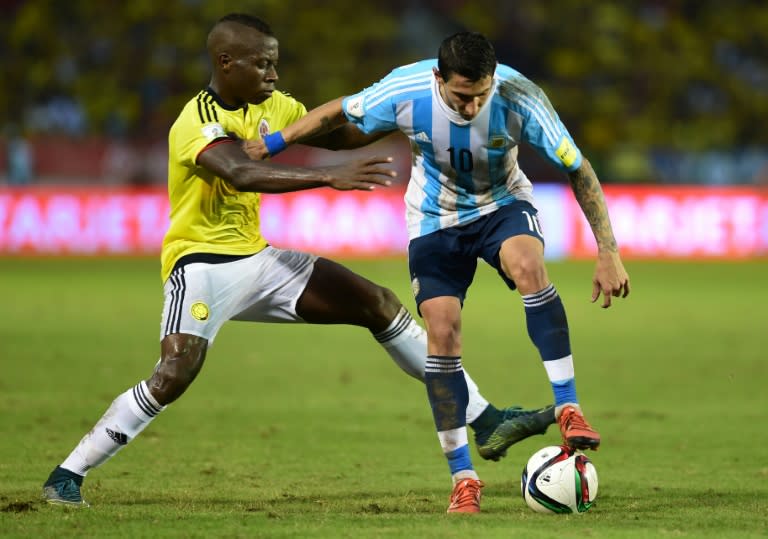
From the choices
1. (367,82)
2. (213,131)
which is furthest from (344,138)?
(367,82)

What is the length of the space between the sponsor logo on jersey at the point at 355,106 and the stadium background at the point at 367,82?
16.3m

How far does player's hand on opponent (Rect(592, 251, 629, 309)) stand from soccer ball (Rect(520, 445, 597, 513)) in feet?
2.40

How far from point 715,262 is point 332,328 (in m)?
10.7

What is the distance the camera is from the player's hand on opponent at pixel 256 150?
5930mm

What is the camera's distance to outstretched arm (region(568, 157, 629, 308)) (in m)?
5.63

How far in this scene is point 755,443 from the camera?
7.70m

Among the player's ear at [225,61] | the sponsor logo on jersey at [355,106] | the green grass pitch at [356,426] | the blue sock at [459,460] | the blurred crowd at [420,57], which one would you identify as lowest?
the green grass pitch at [356,426]

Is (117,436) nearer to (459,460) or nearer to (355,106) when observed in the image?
(459,460)

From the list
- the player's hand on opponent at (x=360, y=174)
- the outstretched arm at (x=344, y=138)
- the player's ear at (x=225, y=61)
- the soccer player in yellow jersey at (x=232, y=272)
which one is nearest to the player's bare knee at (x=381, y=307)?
the soccer player in yellow jersey at (x=232, y=272)

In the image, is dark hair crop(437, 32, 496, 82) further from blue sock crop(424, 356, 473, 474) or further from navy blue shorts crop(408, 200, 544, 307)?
blue sock crop(424, 356, 473, 474)

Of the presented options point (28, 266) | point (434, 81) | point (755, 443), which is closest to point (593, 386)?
→ point (755, 443)

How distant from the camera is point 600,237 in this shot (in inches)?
227

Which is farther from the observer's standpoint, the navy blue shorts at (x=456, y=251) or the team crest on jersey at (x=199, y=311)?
the team crest on jersey at (x=199, y=311)

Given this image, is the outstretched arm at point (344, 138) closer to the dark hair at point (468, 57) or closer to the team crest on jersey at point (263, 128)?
the team crest on jersey at point (263, 128)
